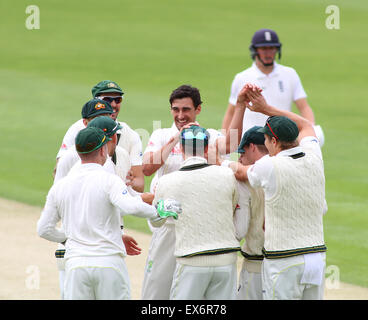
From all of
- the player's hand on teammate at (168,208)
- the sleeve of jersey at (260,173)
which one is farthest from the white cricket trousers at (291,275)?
the player's hand on teammate at (168,208)

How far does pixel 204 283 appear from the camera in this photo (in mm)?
5793

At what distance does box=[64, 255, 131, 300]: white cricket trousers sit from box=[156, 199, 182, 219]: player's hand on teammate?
1.57 feet

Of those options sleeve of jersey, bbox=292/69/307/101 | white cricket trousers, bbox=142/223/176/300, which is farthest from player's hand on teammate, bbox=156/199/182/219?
sleeve of jersey, bbox=292/69/307/101

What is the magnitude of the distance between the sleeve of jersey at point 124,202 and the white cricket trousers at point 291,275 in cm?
103

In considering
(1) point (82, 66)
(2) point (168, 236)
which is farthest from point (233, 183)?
(1) point (82, 66)

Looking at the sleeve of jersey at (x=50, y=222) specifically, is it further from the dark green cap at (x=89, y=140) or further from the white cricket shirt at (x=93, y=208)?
the dark green cap at (x=89, y=140)

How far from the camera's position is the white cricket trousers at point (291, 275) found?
5.67 metres

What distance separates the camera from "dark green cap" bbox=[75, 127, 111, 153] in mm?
5598

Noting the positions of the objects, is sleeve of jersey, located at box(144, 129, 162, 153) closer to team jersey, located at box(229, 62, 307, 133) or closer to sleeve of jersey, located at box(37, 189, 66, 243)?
sleeve of jersey, located at box(37, 189, 66, 243)

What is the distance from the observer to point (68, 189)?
5.59m

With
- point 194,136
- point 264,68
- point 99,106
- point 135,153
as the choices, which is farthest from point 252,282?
point 264,68

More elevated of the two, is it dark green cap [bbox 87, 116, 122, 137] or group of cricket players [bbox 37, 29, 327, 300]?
dark green cap [bbox 87, 116, 122, 137]

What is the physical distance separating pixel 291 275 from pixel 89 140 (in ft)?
6.01
